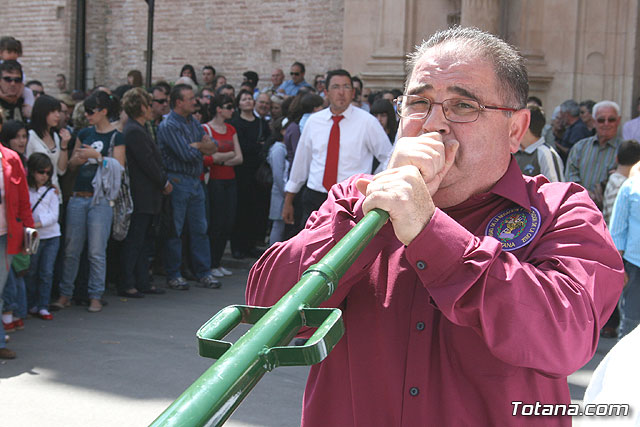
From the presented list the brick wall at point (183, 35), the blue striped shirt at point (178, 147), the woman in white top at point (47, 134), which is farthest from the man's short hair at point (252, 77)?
the woman in white top at point (47, 134)

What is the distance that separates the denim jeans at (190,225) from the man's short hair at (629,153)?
14.7 feet

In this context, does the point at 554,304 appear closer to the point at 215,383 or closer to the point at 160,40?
the point at 215,383

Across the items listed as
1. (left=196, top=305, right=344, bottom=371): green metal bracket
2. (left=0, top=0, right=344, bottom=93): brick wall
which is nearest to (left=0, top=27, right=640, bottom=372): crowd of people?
(left=196, top=305, right=344, bottom=371): green metal bracket

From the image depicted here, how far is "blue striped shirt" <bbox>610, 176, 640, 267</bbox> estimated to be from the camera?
6.17 meters

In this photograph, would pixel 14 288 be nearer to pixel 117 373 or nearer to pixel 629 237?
pixel 117 373

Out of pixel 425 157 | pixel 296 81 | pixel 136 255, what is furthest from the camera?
pixel 296 81

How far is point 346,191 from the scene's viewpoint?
204 cm

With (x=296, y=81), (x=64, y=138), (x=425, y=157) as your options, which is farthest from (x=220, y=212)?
(x=425, y=157)

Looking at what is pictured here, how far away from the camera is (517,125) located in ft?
6.65

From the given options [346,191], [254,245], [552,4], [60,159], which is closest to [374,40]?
[552,4]

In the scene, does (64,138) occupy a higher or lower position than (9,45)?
lower

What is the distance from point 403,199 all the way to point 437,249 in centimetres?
15

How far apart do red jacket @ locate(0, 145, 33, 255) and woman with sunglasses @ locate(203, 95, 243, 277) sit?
11.7ft

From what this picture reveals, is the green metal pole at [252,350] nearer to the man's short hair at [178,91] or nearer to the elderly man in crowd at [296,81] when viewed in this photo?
the man's short hair at [178,91]
